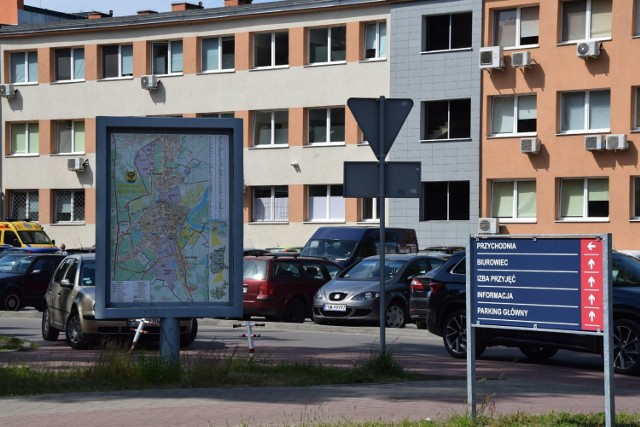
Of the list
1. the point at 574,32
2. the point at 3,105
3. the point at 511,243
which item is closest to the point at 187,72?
the point at 3,105

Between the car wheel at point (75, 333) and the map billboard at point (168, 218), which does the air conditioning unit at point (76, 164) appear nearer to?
the car wheel at point (75, 333)

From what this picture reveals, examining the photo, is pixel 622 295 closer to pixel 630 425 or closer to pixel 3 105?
pixel 630 425

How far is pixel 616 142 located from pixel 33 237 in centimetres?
2176

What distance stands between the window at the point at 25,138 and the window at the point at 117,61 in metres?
4.38

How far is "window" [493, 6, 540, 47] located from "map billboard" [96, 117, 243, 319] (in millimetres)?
32526

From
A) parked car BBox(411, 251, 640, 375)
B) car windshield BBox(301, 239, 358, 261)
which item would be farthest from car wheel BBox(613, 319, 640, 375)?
car windshield BBox(301, 239, 358, 261)

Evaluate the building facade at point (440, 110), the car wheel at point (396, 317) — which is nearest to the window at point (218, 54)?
the building facade at point (440, 110)

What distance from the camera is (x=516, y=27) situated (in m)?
45.9

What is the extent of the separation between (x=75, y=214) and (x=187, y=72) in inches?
334

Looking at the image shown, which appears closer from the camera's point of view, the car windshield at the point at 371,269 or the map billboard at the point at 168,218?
the map billboard at the point at 168,218

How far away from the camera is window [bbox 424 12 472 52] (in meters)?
47.2

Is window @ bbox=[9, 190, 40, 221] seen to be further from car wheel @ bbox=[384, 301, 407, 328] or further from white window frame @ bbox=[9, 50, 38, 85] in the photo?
car wheel @ bbox=[384, 301, 407, 328]

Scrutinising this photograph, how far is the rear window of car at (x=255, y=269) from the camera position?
28.0 m

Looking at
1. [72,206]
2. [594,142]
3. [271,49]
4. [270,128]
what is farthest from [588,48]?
[72,206]
